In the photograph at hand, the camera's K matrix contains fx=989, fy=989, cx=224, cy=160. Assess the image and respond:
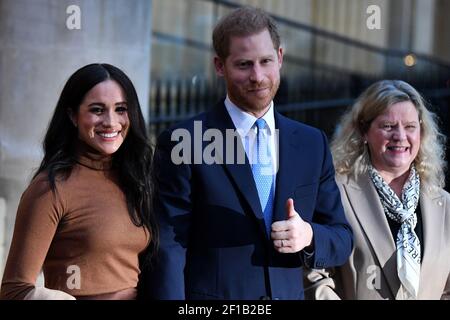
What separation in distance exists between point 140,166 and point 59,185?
392 mm

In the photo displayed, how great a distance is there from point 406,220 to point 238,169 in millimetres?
1002

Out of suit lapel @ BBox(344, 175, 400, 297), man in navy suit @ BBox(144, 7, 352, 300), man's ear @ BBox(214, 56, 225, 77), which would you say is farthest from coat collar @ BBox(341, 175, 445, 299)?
man's ear @ BBox(214, 56, 225, 77)

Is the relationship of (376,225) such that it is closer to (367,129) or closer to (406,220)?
(406,220)

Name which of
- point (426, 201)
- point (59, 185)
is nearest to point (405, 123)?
point (426, 201)

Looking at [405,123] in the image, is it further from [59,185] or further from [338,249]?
[59,185]

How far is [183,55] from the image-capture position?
1420cm

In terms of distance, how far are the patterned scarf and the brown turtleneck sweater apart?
127 centimetres

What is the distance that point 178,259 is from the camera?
4.09 metres

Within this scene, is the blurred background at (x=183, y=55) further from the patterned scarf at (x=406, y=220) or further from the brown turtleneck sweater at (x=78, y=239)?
the brown turtleneck sweater at (x=78, y=239)

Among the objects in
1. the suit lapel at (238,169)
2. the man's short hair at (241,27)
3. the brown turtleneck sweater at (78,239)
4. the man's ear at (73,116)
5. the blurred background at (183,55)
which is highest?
the blurred background at (183,55)

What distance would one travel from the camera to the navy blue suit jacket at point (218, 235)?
411 centimetres

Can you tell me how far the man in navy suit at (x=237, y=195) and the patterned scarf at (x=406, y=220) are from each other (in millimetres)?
492

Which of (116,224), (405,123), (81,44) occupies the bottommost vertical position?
(116,224)

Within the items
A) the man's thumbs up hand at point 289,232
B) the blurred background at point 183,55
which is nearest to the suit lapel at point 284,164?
the man's thumbs up hand at point 289,232
